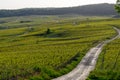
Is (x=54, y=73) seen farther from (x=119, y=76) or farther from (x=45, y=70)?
(x=119, y=76)

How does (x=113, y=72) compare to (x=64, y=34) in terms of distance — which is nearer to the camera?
(x=113, y=72)

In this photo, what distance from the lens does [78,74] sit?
57.5 m

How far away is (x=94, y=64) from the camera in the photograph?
71125mm

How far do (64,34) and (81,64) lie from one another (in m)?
111

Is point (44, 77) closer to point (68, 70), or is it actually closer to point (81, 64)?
point (68, 70)

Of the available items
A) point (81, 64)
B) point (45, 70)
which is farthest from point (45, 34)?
point (45, 70)

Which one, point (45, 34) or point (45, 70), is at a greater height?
point (45, 70)

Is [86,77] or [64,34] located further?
[64,34]

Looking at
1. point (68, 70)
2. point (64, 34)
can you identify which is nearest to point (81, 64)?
point (68, 70)

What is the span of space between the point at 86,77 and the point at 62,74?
5.09m

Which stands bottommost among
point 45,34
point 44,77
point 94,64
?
point 45,34

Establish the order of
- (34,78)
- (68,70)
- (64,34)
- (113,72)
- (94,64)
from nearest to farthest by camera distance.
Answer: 1. (34,78)
2. (113,72)
3. (68,70)
4. (94,64)
5. (64,34)

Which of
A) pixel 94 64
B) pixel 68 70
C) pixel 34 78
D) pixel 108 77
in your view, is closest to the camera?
pixel 34 78

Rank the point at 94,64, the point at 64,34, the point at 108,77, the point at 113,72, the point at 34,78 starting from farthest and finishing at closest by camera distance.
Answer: the point at 64,34, the point at 94,64, the point at 113,72, the point at 108,77, the point at 34,78
